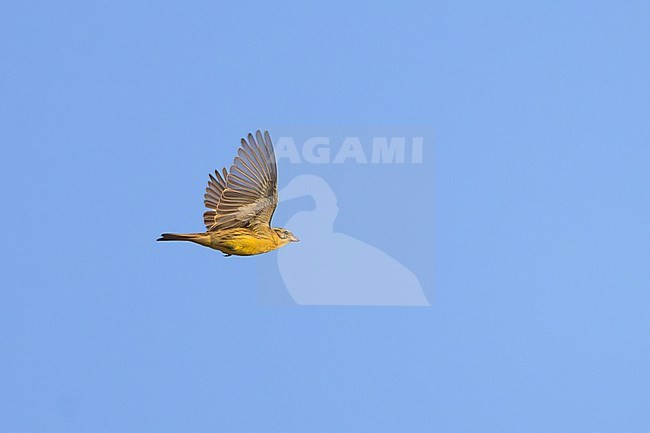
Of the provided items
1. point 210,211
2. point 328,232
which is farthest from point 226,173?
point 328,232

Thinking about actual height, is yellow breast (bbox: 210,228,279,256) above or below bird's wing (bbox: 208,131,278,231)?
below

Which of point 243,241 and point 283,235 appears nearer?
point 243,241

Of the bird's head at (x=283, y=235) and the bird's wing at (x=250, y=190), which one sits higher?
the bird's wing at (x=250, y=190)

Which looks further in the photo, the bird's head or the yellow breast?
the bird's head

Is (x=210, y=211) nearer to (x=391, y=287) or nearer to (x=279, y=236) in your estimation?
(x=279, y=236)

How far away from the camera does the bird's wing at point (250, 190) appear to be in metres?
24.5

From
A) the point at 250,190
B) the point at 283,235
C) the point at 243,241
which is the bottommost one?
the point at 243,241

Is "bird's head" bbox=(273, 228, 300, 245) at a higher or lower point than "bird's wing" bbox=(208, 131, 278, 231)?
lower

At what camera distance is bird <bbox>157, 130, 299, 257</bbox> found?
24.5 m

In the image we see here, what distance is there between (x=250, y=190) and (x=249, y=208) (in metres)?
0.29

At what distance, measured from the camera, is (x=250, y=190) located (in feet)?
80.9

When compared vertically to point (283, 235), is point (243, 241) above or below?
below

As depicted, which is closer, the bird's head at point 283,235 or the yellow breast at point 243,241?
the yellow breast at point 243,241

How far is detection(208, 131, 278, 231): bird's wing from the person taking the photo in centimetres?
2447
